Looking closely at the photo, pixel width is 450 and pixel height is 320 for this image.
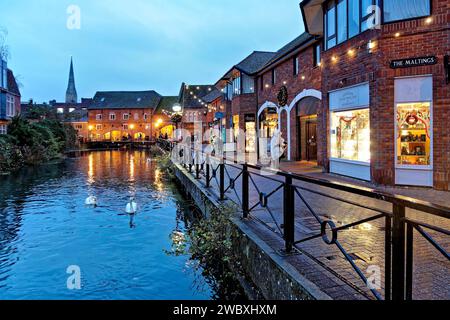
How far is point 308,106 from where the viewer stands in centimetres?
1750

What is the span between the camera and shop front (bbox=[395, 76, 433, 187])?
10156mm

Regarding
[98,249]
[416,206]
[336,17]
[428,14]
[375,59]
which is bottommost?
[98,249]

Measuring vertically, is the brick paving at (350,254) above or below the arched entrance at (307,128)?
below

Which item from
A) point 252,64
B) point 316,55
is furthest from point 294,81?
point 252,64

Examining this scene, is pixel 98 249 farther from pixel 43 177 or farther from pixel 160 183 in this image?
pixel 43 177

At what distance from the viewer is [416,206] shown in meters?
2.62

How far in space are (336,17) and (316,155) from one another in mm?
6731

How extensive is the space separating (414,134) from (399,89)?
1.29 metres

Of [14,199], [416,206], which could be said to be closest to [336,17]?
[416,206]

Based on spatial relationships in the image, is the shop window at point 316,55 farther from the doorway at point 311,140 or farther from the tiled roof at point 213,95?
the tiled roof at point 213,95

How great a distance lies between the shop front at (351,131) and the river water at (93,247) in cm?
543

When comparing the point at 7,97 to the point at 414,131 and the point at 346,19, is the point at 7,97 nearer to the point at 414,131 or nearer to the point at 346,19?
the point at 346,19

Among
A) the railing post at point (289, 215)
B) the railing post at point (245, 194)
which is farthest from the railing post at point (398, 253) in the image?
the railing post at point (245, 194)

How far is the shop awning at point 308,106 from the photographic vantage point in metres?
16.7
